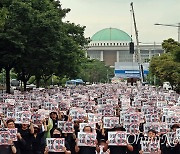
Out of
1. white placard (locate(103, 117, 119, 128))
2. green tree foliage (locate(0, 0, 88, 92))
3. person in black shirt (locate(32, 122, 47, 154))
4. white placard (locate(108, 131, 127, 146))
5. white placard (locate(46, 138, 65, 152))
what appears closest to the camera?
white placard (locate(46, 138, 65, 152))

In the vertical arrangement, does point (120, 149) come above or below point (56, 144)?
below

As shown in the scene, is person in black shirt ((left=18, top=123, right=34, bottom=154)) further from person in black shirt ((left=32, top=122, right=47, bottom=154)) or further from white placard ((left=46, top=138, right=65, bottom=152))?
white placard ((left=46, top=138, right=65, bottom=152))

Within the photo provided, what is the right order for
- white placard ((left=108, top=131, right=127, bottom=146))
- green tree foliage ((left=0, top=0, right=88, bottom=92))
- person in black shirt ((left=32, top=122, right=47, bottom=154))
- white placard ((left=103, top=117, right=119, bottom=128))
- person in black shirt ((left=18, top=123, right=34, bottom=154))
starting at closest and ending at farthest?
1. white placard ((left=108, top=131, right=127, bottom=146))
2. person in black shirt ((left=18, top=123, right=34, bottom=154))
3. person in black shirt ((left=32, top=122, right=47, bottom=154))
4. white placard ((left=103, top=117, right=119, bottom=128))
5. green tree foliage ((left=0, top=0, right=88, bottom=92))

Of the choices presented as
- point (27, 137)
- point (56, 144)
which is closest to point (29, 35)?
point (27, 137)

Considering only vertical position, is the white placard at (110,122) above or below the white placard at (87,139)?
above

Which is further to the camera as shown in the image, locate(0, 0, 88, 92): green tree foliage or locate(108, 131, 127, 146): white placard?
locate(0, 0, 88, 92): green tree foliage

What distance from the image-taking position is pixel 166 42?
50.8m

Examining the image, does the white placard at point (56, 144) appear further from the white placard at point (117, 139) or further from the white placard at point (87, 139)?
the white placard at point (117, 139)

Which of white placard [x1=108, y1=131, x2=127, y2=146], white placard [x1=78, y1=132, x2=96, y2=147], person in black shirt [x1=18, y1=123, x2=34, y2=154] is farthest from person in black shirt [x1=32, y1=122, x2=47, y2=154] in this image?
white placard [x1=108, y1=131, x2=127, y2=146]

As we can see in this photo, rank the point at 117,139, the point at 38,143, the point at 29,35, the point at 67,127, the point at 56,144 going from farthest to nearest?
the point at 29,35 → the point at 67,127 → the point at 38,143 → the point at 117,139 → the point at 56,144

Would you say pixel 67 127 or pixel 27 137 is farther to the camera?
pixel 67 127

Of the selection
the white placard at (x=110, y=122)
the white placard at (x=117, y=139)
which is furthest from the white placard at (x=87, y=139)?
the white placard at (x=110, y=122)

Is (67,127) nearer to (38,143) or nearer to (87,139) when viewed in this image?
(38,143)

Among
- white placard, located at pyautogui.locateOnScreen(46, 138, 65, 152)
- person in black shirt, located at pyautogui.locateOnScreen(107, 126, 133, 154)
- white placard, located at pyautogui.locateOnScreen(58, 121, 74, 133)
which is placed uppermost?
white placard, located at pyautogui.locateOnScreen(58, 121, 74, 133)
